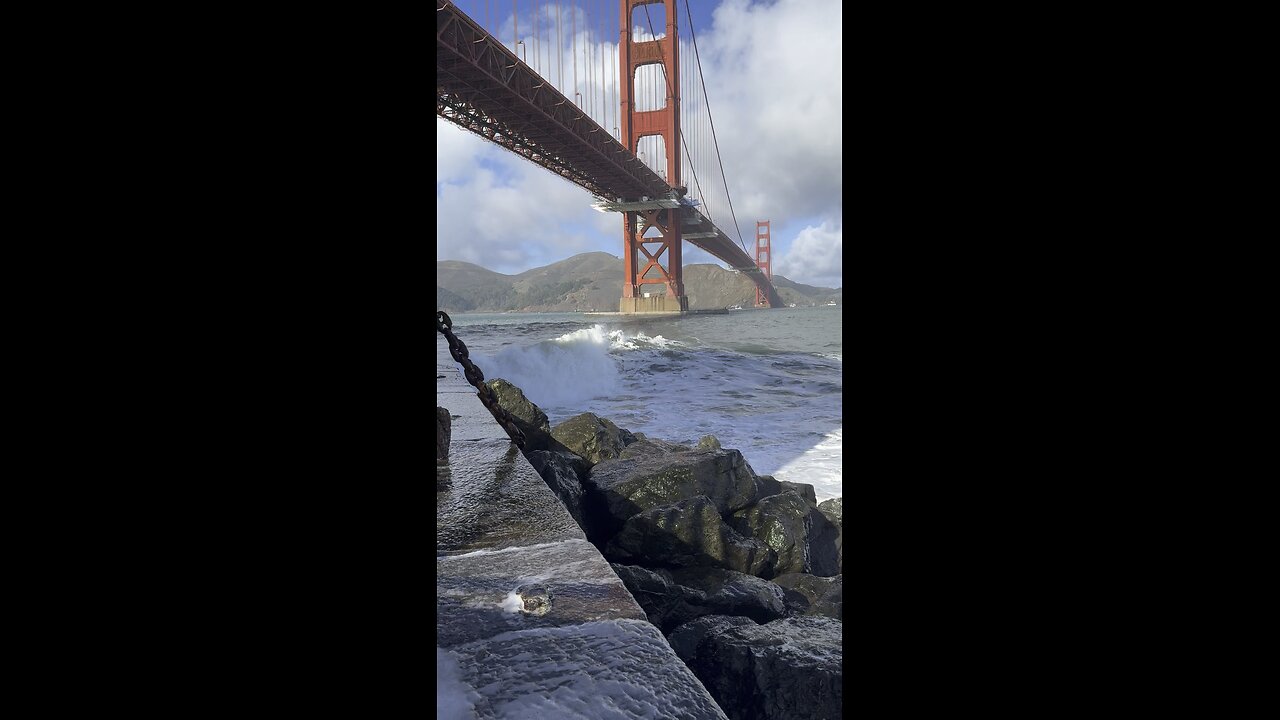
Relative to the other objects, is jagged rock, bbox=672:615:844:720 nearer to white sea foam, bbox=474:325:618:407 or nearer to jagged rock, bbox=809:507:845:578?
jagged rock, bbox=809:507:845:578

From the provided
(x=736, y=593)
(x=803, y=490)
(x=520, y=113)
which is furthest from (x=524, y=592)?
(x=520, y=113)

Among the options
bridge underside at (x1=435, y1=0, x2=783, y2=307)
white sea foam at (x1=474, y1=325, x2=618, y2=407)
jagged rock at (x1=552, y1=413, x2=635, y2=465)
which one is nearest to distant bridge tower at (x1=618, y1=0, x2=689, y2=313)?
bridge underside at (x1=435, y1=0, x2=783, y2=307)

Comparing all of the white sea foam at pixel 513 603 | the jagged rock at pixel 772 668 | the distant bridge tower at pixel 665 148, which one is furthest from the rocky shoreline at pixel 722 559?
the distant bridge tower at pixel 665 148

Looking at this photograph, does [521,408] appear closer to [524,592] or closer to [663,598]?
[663,598]

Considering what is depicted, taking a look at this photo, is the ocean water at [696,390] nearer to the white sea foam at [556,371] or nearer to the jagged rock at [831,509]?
the white sea foam at [556,371]

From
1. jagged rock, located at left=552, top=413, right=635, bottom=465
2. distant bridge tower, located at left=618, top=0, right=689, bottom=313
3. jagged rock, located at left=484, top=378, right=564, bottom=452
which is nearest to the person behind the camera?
jagged rock, located at left=484, top=378, right=564, bottom=452
